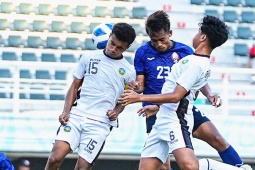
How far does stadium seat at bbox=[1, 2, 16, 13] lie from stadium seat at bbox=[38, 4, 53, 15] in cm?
46

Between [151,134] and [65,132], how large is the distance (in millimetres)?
799

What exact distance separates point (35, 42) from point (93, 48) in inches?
40.9

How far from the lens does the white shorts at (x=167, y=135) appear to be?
281 inches

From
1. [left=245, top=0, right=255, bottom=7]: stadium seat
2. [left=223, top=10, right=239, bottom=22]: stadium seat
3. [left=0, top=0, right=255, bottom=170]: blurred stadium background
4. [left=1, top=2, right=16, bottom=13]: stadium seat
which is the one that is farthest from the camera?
[left=245, top=0, right=255, bottom=7]: stadium seat

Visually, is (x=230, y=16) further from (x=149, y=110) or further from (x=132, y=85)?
(x=149, y=110)

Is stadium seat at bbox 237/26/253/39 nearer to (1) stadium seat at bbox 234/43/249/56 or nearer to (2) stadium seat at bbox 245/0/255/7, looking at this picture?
(1) stadium seat at bbox 234/43/249/56

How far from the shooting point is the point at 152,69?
7.82 metres

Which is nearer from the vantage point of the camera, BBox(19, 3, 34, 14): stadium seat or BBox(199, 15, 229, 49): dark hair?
BBox(199, 15, 229, 49): dark hair

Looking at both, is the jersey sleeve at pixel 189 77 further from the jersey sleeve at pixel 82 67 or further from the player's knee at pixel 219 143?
the jersey sleeve at pixel 82 67

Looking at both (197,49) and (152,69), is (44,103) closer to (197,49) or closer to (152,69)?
(152,69)

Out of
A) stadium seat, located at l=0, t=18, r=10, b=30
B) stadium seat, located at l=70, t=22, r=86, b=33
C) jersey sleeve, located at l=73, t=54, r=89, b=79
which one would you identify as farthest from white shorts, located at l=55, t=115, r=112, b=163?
stadium seat, located at l=70, t=22, r=86, b=33

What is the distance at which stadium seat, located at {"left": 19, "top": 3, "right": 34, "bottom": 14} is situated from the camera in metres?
15.7

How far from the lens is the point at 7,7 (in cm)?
1569

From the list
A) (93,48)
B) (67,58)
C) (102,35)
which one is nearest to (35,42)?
(67,58)
